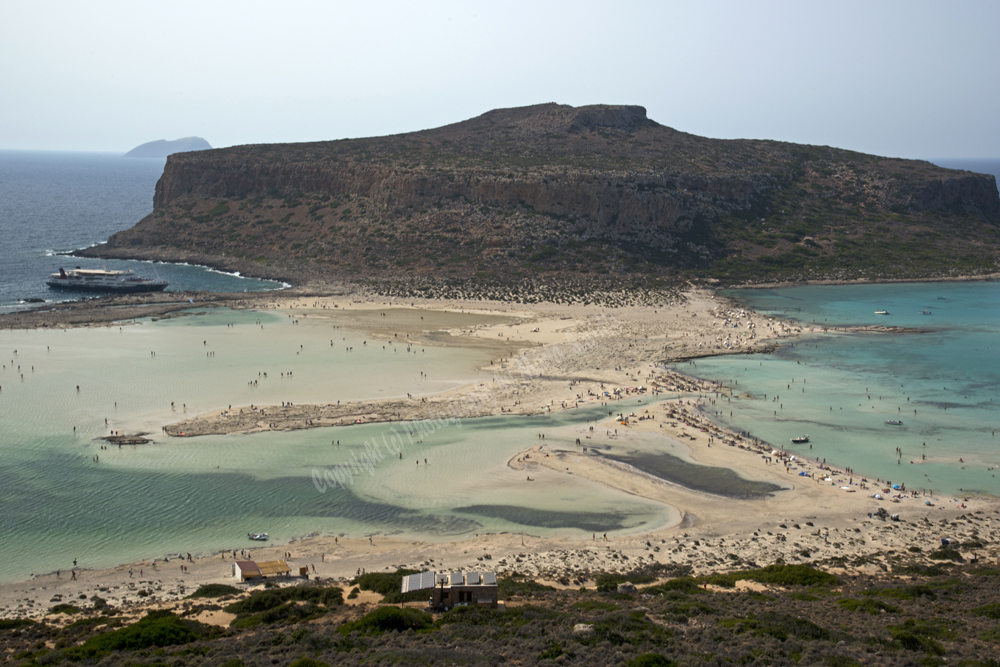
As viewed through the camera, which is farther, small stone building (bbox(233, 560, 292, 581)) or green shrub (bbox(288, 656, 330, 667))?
small stone building (bbox(233, 560, 292, 581))

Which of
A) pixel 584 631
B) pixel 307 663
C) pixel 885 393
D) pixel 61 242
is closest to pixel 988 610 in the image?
pixel 584 631

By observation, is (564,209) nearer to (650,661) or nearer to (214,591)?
(214,591)

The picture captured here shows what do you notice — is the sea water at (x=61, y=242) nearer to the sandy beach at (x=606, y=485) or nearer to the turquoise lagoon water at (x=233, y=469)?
the sandy beach at (x=606, y=485)

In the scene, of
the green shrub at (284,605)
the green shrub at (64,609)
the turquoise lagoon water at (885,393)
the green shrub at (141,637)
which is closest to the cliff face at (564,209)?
the turquoise lagoon water at (885,393)

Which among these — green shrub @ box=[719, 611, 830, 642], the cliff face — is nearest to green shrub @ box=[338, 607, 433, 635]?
green shrub @ box=[719, 611, 830, 642]

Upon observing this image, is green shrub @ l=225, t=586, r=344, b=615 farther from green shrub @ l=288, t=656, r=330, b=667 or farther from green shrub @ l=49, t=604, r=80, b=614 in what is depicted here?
green shrub @ l=49, t=604, r=80, b=614

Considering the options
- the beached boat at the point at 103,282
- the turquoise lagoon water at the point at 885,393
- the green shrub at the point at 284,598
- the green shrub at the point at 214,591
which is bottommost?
the green shrub at the point at 214,591
